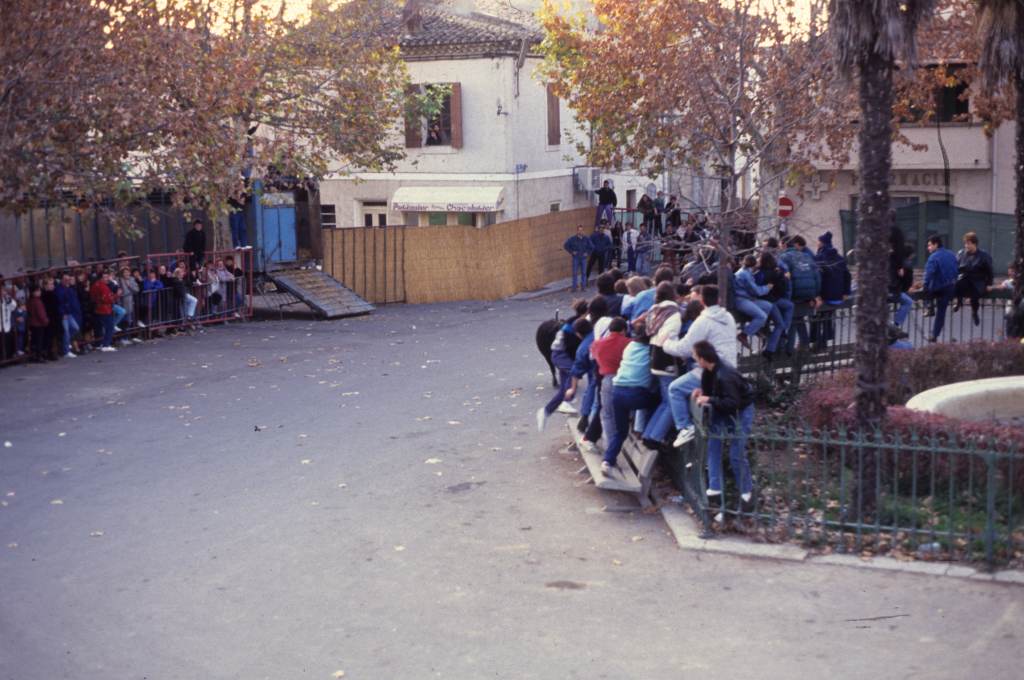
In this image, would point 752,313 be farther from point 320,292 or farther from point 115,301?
point 320,292

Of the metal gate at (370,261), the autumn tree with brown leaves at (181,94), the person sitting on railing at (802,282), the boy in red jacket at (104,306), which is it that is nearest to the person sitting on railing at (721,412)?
the person sitting on railing at (802,282)

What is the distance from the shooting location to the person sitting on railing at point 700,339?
11.0 metres

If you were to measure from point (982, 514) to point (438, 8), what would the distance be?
35.5 metres

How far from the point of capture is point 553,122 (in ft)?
132

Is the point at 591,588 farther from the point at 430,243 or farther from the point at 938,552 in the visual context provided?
the point at 430,243

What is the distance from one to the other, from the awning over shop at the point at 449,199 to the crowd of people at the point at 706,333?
17.1 m

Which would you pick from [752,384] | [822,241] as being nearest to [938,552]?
[752,384]

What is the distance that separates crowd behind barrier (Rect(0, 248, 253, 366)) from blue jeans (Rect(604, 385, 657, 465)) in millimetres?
13063

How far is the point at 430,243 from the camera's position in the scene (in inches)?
1293

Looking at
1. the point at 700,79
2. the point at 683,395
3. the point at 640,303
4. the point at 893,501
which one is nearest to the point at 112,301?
the point at 700,79

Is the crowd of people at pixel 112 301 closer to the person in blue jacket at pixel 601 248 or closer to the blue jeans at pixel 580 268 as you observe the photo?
the blue jeans at pixel 580 268

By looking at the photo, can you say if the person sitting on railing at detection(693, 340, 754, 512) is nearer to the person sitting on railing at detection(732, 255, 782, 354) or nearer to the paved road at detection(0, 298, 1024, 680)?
the paved road at detection(0, 298, 1024, 680)

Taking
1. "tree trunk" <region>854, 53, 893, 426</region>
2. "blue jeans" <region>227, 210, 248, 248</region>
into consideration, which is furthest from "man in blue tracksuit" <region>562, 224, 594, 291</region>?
"tree trunk" <region>854, 53, 893, 426</region>

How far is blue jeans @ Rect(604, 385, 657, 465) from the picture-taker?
1164 centimetres
